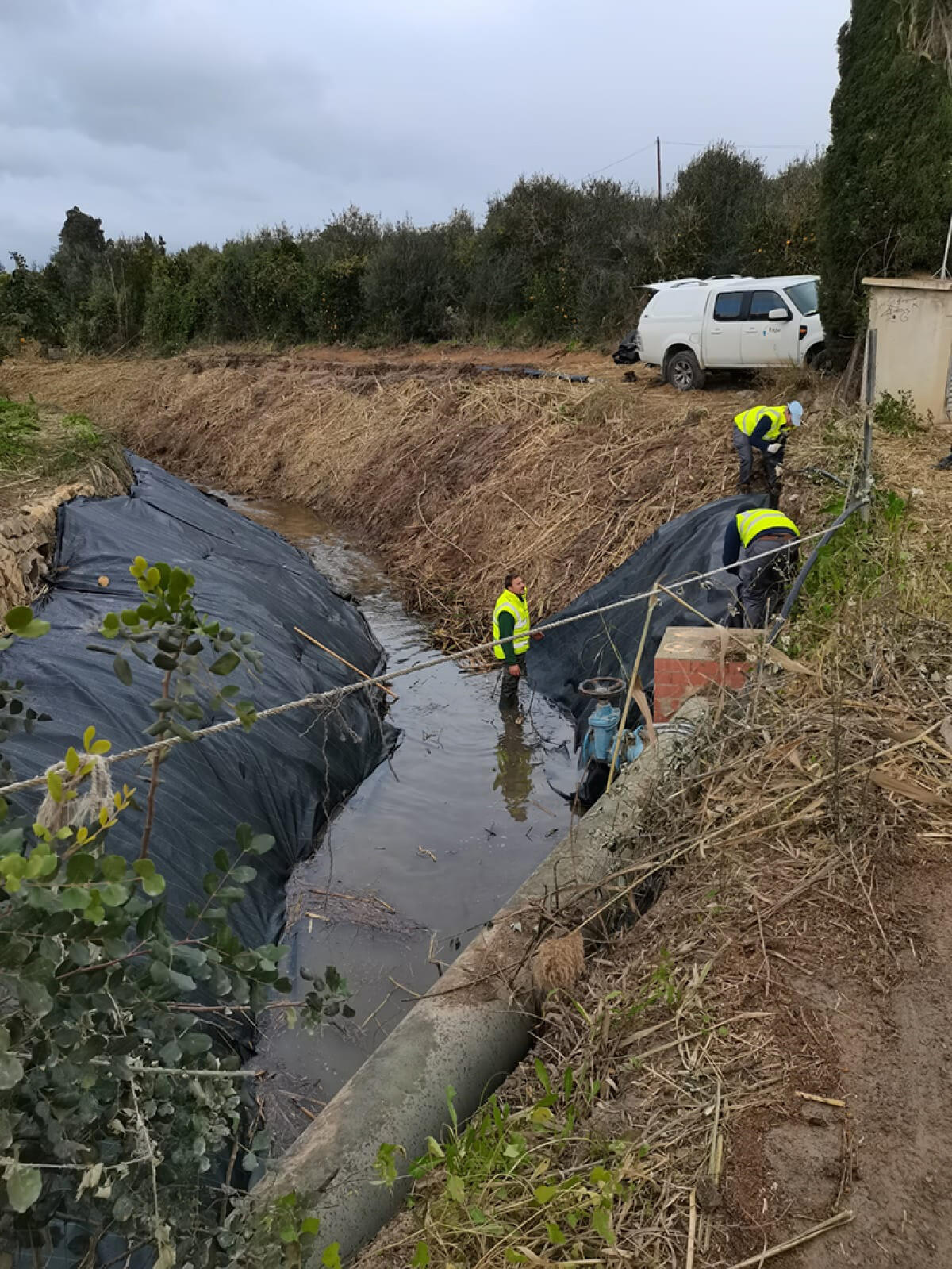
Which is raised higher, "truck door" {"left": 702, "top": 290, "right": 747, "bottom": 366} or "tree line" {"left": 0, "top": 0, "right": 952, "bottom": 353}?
"tree line" {"left": 0, "top": 0, "right": 952, "bottom": 353}

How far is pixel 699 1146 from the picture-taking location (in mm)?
2920

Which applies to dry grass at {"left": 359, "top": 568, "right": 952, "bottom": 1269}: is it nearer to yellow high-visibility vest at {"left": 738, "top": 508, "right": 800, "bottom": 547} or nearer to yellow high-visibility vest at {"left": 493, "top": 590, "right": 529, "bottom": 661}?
yellow high-visibility vest at {"left": 738, "top": 508, "right": 800, "bottom": 547}

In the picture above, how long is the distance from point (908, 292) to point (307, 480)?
11607 mm

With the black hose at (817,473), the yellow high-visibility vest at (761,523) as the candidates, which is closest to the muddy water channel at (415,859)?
the yellow high-visibility vest at (761,523)

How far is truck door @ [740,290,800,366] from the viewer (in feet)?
45.0

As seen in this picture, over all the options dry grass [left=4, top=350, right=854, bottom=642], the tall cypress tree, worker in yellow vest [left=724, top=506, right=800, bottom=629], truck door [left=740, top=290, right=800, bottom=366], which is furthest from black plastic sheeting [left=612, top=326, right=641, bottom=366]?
worker in yellow vest [left=724, top=506, right=800, bottom=629]

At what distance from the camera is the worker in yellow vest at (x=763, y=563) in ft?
23.2

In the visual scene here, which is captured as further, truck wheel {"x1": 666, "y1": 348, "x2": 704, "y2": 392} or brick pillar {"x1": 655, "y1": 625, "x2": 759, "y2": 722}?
truck wheel {"x1": 666, "y1": 348, "x2": 704, "y2": 392}

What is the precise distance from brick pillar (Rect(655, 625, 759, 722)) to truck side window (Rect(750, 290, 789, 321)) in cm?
924

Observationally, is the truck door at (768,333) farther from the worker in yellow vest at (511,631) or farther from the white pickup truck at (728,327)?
the worker in yellow vest at (511,631)

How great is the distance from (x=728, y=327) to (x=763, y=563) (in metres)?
8.53

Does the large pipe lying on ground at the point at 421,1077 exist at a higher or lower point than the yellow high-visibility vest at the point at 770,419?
lower

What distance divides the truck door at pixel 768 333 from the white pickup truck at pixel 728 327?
0.04 ft

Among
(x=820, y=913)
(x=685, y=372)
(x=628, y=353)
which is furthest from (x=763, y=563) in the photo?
(x=628, y=353)
